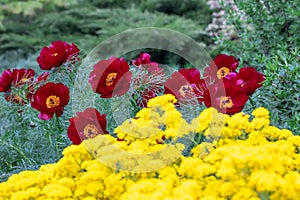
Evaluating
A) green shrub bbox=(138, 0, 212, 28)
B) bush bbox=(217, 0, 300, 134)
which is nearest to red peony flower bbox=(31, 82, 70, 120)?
bush bbox=(217, 0, 300, 134)

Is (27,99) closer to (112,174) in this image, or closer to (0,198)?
(0,198)

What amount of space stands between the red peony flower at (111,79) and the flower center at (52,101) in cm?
17

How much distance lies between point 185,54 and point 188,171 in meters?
3.67

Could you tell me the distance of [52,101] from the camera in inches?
83.8

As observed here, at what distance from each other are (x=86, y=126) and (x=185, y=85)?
53cm

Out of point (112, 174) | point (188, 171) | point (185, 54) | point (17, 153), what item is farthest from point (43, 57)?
point (185, 54)

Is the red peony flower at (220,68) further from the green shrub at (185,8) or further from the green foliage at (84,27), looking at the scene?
the green shrub at (185,8)

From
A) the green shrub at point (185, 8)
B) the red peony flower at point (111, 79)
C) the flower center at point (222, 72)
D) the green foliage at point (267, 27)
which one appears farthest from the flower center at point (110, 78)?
the green shrub at point (185, 8)

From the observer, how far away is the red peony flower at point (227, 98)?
77.3 inches

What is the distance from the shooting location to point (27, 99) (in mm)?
2422

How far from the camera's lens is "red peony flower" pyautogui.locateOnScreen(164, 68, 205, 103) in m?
2.19

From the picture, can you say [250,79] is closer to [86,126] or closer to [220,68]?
[220,68]

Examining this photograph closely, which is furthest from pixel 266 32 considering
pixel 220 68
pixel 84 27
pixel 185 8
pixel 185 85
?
pixel 84 27

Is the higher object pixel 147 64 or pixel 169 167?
pixel 147 64
